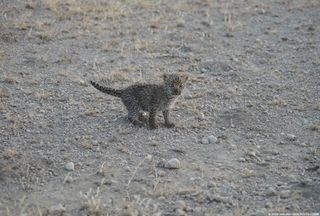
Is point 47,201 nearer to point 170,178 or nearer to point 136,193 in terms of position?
point 136,193

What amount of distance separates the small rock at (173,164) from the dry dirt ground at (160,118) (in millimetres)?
129

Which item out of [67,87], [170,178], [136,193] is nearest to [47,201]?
[136,193]

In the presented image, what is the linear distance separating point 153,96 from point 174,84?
39 centimetres

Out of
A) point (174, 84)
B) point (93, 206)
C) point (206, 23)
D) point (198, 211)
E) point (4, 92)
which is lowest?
point (198, 211)

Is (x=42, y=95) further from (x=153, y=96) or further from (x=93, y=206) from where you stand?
(x=93, y=206)

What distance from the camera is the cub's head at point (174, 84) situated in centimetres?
805

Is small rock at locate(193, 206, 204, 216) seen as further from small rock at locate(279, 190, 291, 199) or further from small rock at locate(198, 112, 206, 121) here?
small rock at locate(198, 112, 206, 121)

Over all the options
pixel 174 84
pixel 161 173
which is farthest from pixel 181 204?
pixel 174 84

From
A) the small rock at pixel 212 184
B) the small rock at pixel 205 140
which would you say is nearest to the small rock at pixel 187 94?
the small rock at pixel 205 140

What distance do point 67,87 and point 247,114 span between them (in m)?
3.37

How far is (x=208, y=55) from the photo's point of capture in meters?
11.9

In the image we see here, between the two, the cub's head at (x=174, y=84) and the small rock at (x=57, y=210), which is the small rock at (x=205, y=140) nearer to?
the cub's head at (x=174, y=84)

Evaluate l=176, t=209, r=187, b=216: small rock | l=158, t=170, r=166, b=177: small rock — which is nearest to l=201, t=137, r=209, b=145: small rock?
l=158, t=170, r=166, b=177: small rock

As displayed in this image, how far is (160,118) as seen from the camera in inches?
351
